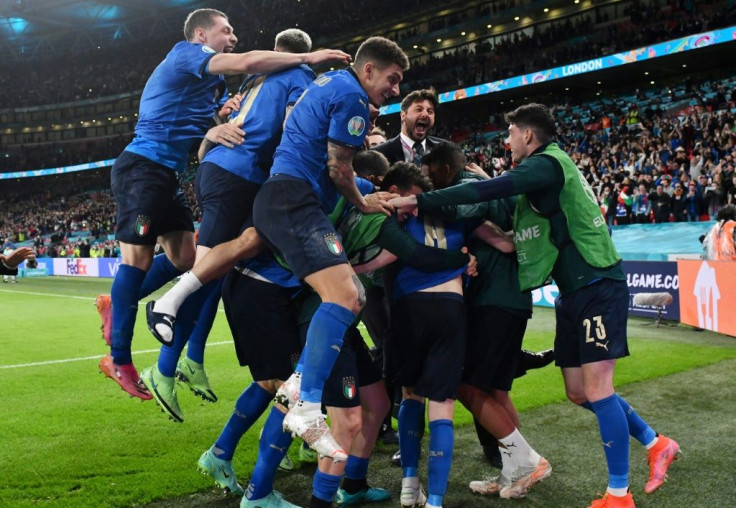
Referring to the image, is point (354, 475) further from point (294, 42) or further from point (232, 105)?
point (294, 42)

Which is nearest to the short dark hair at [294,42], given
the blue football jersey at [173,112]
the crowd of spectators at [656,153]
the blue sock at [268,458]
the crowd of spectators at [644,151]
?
the blue football jersey at [173,112]

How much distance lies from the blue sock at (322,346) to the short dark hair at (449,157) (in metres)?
1.32

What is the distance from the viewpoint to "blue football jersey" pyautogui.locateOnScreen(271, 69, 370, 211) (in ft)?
11.0

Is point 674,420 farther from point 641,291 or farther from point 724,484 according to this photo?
point 641,291

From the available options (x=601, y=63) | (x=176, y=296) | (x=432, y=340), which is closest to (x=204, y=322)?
(x=176, y=296)

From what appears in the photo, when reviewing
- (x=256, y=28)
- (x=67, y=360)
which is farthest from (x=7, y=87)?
(x=67, y=360)

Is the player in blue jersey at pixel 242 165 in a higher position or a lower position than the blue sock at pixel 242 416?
higher

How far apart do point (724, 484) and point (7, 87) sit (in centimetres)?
7126

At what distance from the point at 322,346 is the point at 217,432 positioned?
7.96ft

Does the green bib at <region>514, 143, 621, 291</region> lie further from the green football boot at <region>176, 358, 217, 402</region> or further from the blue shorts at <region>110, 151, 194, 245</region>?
the blue shorts at <region>110, 151, 194, 245</region>

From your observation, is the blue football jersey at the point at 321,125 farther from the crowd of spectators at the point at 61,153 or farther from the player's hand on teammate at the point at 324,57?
the crowd of spectators at the point at 61,153

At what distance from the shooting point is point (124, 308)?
4.59m

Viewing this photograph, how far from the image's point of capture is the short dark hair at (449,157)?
13.4ft

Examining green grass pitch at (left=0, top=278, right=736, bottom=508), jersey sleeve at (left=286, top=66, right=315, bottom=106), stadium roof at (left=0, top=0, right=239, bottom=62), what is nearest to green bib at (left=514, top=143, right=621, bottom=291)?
green grass pitch at (left=0, top=278, right=736, bottom=508)
